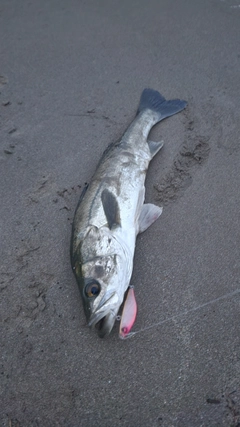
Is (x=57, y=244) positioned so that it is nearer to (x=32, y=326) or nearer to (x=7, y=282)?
(x=7, y=282)

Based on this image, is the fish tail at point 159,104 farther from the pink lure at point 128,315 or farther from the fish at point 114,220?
the pink lure at point 128,315

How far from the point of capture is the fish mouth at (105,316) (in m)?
2.86

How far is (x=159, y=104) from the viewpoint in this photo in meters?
4.73

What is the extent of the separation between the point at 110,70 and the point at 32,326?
12.7 feet

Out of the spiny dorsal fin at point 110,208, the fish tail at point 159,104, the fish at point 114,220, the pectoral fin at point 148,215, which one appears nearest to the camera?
the fish at point 114,220

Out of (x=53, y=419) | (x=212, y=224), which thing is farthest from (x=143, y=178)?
(x=53, y=419)

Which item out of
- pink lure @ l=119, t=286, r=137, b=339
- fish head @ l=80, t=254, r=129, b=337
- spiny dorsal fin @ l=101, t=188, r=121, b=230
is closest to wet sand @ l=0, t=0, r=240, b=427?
pink lure @ l=119, t=286, r=137, b=339

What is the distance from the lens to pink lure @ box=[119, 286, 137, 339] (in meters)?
2.93

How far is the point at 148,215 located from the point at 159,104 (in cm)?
171

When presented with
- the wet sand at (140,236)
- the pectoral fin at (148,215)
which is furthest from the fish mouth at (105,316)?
the pectoral fin at (148,215)

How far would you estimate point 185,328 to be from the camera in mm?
2922

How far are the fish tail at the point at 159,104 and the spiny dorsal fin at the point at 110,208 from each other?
4.82 feet

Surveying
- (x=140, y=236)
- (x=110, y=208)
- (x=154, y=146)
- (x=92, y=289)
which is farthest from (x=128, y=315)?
(x=154, y=146)

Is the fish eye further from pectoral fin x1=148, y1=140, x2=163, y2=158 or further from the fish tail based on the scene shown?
the fish tail
